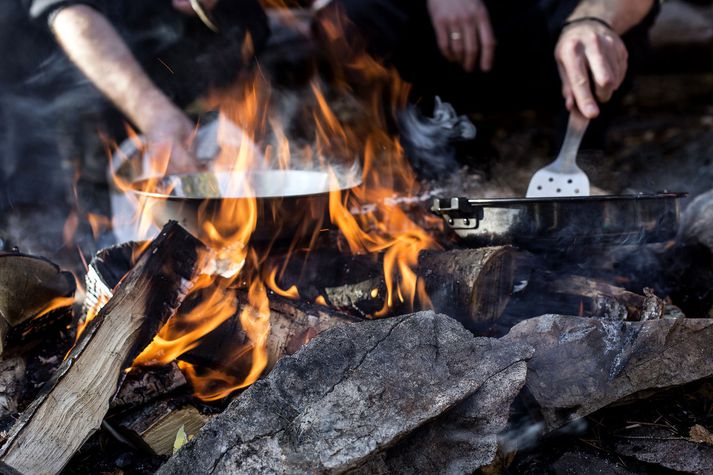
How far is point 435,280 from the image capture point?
75.9 inches

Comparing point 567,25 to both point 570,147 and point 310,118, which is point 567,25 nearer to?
point 570,147

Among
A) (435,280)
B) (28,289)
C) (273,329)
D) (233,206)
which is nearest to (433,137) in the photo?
(435,280)

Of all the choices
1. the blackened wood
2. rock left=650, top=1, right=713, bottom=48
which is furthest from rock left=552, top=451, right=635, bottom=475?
rock left=650, top=1, right=713, bottom=48

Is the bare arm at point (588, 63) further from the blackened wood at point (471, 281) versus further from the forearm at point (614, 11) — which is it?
the blackened wood at point (471, 281)

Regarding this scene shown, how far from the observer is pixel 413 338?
60.0 inches

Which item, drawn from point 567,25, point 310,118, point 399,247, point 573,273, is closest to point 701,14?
point 567,25

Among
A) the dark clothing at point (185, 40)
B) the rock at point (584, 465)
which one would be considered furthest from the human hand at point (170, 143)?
the rock at point (584, 465)

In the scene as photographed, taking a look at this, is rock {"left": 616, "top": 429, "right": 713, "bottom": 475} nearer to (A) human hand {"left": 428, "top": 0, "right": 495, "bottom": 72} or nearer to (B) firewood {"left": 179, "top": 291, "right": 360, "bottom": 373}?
(B) firewood {"left": 179, "top": 291, "right": 360, "bottom": 373}

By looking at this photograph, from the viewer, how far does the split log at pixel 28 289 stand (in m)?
1.91

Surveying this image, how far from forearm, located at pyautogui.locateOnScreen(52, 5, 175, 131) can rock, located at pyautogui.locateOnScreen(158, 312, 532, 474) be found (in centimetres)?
159

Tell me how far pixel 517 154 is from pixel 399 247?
2640 millimetres

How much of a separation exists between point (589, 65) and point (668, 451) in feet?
4.70

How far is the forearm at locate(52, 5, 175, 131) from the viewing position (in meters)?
2.70

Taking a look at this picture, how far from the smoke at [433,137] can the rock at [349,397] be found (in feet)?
5.59
